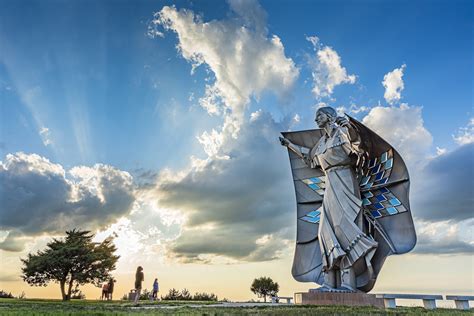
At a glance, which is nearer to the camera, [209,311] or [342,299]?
[209,311]

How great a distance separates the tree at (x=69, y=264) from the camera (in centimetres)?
2717

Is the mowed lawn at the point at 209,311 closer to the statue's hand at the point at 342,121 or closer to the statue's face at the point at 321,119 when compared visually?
the statue's hand at the point at 342,121

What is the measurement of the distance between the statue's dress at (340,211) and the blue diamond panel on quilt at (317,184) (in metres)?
1.25

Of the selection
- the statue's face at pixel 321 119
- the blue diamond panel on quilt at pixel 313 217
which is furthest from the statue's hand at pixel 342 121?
the blue diamond panel on quilt at pixel 313 217

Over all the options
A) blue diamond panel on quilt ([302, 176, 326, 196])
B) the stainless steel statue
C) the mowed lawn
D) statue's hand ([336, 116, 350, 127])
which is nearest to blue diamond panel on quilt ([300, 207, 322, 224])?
the stainless steel statue

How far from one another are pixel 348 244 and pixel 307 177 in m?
4.30

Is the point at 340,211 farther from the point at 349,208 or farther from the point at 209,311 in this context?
the point at 209,311

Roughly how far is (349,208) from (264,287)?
600 inches

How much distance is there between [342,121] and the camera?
1625 centimetres

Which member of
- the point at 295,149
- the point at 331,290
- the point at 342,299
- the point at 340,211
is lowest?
the point at 342,299

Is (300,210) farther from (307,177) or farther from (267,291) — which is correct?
(267,291)

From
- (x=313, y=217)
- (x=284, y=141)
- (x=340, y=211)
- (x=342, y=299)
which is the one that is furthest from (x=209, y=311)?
(x=284, y=141)

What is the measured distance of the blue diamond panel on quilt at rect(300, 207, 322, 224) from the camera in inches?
692

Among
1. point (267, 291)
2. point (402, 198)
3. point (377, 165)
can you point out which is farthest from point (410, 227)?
point (267, 291)
